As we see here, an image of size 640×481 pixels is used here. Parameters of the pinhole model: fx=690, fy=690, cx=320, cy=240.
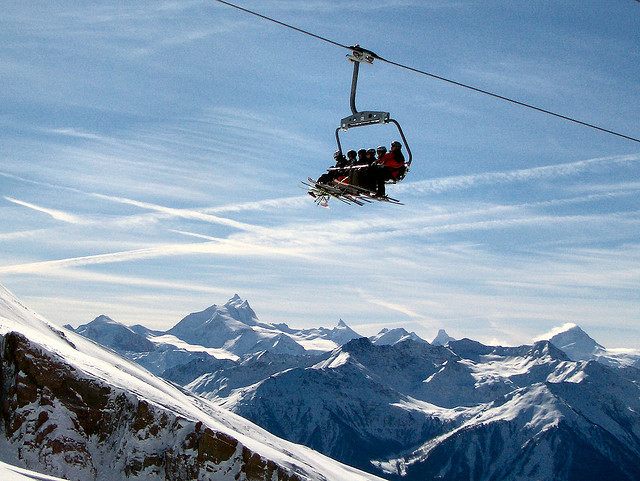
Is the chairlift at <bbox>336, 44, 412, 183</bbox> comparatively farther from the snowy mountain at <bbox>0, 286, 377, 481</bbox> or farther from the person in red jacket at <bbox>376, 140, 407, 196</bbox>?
the snowy mountain at <bbox>0, 286, 377, 481</bbox>

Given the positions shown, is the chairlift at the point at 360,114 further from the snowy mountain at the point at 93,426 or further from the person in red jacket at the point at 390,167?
the snowy mountain at the point at 93,426

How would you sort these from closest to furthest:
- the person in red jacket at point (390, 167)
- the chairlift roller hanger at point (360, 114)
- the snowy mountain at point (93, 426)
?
the chairlift roller hanger at point (360, 114)
the person in red jacket at point (390, 167)
the snowy mountain at point (93, 426)

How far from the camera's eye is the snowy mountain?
11106cm

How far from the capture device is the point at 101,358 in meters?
160

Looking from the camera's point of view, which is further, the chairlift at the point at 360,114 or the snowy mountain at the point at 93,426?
the snowy mountain at the point at 93,426

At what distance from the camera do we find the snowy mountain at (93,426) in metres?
111

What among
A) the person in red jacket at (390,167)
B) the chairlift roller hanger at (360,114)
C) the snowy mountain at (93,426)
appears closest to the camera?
the chairlift roller hanger at (360,114)

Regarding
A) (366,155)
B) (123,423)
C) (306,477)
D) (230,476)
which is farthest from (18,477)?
(306,477)

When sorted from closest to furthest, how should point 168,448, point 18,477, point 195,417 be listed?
1. point 18,477
2. point 168,448
3. point 195,417

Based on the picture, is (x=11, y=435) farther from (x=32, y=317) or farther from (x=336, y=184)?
(x=336, y=184)

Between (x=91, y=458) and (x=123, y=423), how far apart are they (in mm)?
7987

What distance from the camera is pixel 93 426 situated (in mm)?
119938

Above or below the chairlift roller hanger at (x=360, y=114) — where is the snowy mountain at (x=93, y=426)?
below

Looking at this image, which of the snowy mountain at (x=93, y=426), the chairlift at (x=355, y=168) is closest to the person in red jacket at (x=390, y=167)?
the chairlift at (x=355, y=168)
